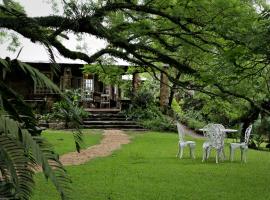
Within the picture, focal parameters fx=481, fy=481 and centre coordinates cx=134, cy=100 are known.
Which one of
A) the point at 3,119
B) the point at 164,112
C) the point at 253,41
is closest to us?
the point at 3,119

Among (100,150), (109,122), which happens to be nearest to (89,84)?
(109,122)

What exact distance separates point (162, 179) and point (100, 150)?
567 centimetres

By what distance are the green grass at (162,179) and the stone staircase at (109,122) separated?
32.1 feet

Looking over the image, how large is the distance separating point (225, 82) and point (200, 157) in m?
6.06

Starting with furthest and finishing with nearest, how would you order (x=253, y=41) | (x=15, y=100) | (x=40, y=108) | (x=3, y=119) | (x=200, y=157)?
(x=40, y=108)
(x=200, y=157)
(x=253, y=41)
(x=15, y=100)
(x=3, y=119)

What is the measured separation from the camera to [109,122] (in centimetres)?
2373

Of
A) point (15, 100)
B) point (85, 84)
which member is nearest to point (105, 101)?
point (85, 84)

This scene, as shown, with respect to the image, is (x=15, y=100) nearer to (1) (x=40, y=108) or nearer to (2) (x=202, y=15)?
(2) (x=202, y=15)

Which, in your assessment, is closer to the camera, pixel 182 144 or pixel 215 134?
pixel 215 134

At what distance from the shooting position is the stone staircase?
23.4 meters

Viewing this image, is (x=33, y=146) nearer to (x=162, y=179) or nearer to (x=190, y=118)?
(x=162, y=179)

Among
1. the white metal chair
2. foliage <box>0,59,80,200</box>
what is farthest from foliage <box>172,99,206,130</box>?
foliage <box>0,59,80,200</box>

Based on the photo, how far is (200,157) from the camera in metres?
13.5

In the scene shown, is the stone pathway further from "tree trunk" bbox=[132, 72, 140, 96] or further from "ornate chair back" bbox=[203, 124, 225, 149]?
"tree trunk" bbox=[132, 72, 140, 96]
